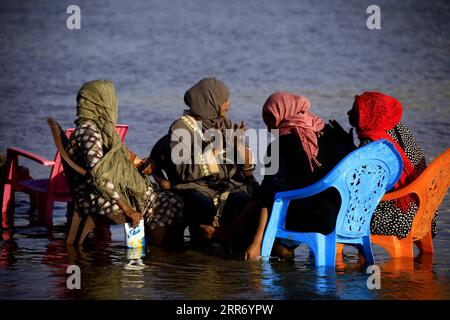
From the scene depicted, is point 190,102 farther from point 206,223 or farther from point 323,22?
point 323,22

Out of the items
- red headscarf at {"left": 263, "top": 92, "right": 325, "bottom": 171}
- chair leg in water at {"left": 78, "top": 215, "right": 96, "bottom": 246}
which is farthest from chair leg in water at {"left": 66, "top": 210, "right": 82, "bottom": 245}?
red headscarf at {"left": 263, "top": 92, "right": 325, "bottom": 171}

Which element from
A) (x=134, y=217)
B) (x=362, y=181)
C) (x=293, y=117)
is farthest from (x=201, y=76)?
(x=362, y=181)

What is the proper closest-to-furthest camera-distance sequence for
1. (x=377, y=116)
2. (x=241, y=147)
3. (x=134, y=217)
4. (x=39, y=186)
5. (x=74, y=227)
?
(x=377, y=116), (x=134, y=217), (x=241, y=147), (x=74, y=227), (x=39, y=186)

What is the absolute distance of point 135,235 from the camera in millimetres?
7828

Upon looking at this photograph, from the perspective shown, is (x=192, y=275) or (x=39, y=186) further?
(x=39, y=186)

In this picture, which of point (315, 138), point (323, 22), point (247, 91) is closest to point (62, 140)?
point (315, 138)

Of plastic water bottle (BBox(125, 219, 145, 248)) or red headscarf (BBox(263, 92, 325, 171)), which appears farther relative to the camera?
plastic water bottle (BBox(125, 219, 145, 248))

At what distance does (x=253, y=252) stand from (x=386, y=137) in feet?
3.90

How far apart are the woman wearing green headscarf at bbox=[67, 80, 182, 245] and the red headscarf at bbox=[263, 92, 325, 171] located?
1.00 metres

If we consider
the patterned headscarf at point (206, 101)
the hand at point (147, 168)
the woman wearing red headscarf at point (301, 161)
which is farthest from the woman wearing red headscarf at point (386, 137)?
the hand at point (147, 168)

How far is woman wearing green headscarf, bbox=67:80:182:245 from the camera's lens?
24.7 ft

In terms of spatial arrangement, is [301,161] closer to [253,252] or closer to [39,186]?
[253,252]

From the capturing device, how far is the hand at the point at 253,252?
737cm

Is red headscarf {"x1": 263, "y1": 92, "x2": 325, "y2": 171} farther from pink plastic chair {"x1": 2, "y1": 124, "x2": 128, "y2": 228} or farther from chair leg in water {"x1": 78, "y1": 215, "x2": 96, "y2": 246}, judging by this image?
pink plastic chair {"x1": 2, "y1": 124, "x2": 128, "y2": 228}
